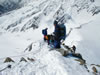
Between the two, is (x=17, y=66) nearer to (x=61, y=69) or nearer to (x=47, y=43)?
(x=61, y=69)

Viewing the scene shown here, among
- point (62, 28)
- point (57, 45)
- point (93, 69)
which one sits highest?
point (62, 28)

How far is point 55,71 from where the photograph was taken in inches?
415

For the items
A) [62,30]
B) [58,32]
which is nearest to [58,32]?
[58,32]

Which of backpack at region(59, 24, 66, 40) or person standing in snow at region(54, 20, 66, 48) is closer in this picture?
person standing in snow at region(54, 20, 66, 48)

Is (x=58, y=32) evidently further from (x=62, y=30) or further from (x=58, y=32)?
(x=62, y=30)

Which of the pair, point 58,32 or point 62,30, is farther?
point 62,30

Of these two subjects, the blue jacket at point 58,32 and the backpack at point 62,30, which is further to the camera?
the backpack at point 62,30

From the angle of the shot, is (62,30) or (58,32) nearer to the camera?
(58,32)

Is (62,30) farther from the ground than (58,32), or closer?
farther from the ground

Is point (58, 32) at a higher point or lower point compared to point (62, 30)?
lower

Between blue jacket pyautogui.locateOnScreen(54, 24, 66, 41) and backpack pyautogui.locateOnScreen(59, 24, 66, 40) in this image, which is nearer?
blue jacket pyautogui.locateOnScreen(54, 24, 66, 41)

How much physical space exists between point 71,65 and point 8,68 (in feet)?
13.8

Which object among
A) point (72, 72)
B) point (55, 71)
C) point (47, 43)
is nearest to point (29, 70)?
point (55, 71)

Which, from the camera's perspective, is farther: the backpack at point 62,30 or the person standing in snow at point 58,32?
the backpack at point 62,30
